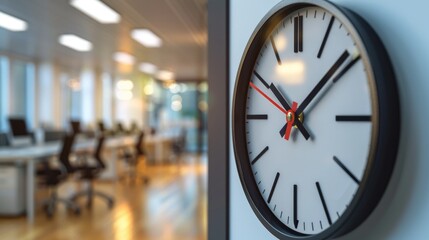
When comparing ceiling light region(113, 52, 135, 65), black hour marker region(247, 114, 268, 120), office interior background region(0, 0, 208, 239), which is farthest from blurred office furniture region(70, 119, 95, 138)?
black hour marker region(247, 114, 268, 120)

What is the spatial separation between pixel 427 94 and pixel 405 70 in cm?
9

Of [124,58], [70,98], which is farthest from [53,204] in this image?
[70,98]

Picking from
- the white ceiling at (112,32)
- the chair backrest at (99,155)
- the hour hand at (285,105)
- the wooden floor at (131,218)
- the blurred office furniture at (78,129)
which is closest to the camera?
the hour hand at (285,105)

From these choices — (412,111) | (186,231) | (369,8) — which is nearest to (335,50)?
(369,8)

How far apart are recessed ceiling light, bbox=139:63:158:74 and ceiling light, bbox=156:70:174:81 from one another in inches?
12.4

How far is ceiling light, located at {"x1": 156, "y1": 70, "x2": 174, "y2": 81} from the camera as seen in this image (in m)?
11.1

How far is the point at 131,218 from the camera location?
4617 mm

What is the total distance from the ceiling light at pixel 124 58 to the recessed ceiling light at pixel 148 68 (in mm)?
448

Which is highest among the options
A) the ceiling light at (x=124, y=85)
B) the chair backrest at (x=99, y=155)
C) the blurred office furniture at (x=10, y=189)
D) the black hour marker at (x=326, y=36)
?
the ceiling light at (x=124, y=85)

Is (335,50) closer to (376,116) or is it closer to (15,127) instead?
(376,116)

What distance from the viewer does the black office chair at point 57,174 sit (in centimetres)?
491

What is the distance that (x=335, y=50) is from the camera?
112 cm

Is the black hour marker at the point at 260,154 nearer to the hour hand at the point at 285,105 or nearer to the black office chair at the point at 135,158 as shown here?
the hour hand at the point at 285,105

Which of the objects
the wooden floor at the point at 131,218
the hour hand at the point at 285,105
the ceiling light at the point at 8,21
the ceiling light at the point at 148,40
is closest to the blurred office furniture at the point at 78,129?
the wooden floor at the point at 131,218
